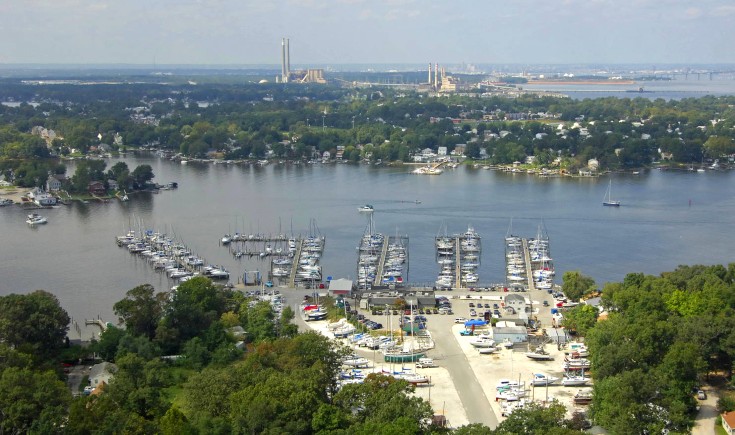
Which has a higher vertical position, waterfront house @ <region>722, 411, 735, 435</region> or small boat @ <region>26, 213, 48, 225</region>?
waterfront house @ <region>722, 411, 735, 435</region>

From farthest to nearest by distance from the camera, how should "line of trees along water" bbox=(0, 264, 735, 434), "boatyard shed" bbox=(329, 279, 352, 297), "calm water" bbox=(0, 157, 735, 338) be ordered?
"calm water" bbox=(0, 157, 735, 338), "boatyard shed" bbox=(329, 279, 352, 297), "line of trees along water" bbox=(0, 264, 735, 434)

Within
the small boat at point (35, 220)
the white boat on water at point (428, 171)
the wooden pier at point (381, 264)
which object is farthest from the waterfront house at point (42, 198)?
the white boat on water at point (428, 171)

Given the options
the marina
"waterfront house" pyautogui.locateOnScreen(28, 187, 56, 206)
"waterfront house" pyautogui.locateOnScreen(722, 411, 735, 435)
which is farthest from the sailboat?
"waterfront house" pyautogui.locateOnScreen(28, 187, 56, 206)

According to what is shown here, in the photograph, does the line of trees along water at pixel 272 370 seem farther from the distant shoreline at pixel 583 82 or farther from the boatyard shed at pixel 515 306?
the distant shoreline at pixel 583 82

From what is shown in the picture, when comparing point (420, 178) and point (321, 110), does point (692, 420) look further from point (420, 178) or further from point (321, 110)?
point (321, 110)

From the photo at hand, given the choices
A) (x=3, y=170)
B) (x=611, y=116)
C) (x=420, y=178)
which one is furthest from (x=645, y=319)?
(x=611, y=116)

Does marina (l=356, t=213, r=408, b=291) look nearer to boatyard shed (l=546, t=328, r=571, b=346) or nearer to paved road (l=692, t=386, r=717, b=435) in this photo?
boatyard shed (l=546, t=328, r=571, b=346)
